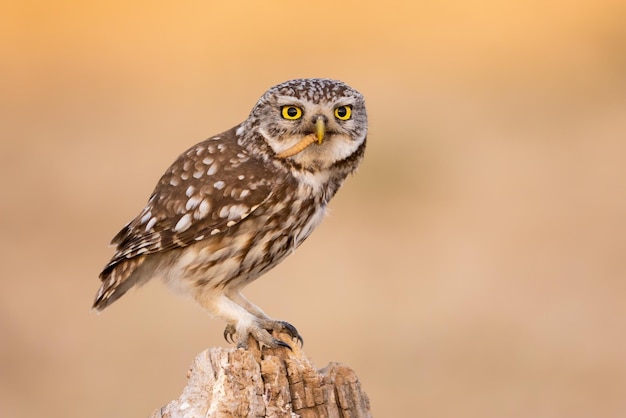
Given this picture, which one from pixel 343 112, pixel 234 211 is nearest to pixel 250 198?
pixel 234 211

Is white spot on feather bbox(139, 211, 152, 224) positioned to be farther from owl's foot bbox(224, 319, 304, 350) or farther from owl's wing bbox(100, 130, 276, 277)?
owl's foot bbox(224, 319, 304, 350)

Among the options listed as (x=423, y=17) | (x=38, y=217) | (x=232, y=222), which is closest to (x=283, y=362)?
(x=232, y=222)

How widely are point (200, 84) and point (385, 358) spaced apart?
3.96 meters

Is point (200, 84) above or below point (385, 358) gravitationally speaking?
above

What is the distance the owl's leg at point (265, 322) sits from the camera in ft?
17.0

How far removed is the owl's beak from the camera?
5.01m

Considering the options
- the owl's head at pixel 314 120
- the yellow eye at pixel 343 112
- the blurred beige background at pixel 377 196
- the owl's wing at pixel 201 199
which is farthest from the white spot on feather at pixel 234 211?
the blurred beige background at pixel 377 196

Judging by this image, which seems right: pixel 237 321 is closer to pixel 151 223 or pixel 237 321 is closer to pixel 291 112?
pixel 151 223

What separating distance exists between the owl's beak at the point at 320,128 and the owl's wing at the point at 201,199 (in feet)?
0.90

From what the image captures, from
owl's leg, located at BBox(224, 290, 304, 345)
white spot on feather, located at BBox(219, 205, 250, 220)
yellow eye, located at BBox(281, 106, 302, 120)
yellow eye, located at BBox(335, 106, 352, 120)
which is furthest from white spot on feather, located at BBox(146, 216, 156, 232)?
yellow eye, located at BBox(335, 106, 352, 120)

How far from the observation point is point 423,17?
1311cm

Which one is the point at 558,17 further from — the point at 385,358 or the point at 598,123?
the point at 385,358

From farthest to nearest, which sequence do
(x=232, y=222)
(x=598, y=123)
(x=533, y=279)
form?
(x=598, y=123) → (x=533, y=279) → (x=232, y=222)

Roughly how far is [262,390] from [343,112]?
1343mm
